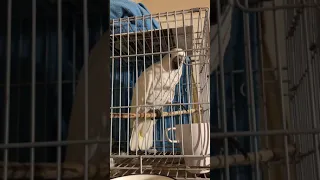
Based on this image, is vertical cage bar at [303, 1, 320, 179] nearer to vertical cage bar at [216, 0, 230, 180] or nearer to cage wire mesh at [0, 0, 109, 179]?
vertical cage bar at [216, 0, 230, 180]

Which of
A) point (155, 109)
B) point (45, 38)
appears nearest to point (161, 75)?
point (155, 109)

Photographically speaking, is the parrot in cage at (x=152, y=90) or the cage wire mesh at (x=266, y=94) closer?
the cage wire mesh at (x=266, y=94)

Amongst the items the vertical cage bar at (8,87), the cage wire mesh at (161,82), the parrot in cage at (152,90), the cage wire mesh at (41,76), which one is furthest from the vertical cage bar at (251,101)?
the parrot in cage at (152,90)

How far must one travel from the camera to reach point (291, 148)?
1.00ft

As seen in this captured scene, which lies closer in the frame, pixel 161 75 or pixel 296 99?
pixel 296 99

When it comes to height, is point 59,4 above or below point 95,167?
above

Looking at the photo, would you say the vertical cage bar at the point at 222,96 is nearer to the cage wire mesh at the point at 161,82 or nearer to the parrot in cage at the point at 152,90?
the cage wire mesh at the point at 161,82

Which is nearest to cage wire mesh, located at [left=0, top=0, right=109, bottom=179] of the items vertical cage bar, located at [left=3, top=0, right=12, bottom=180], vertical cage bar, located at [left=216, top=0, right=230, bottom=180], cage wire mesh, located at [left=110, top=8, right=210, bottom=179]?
vertical cage bar, located at [left=3, top=0, right=12, bottom=180]

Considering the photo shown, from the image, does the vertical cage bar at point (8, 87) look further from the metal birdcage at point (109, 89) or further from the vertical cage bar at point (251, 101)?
the vertical cage bar at point (251, 101)

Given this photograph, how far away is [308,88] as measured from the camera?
31cm

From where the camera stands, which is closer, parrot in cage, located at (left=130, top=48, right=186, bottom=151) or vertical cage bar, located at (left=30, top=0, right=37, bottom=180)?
vertical cage bar, located at (left=30, top=0, right=37, bottom=180)

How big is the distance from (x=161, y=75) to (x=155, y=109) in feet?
0.36

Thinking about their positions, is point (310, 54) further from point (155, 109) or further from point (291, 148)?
point (155, 109)

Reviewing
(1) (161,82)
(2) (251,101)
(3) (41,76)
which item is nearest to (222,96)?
(2) (251,101)
